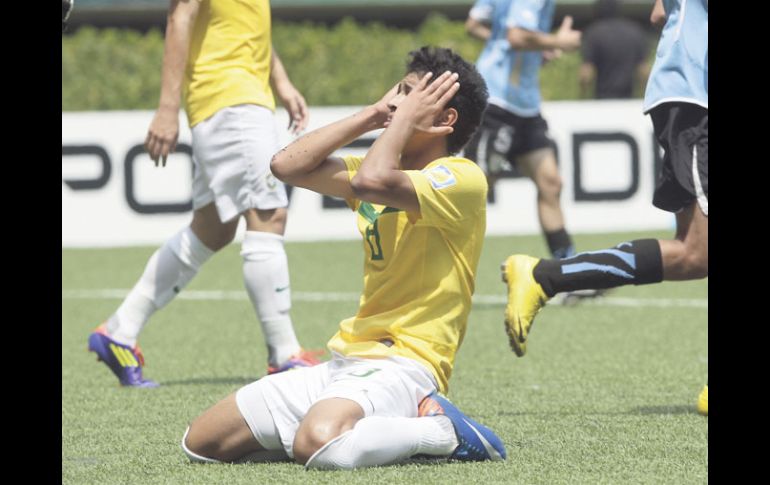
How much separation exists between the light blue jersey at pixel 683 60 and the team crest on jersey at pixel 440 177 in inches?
47.6

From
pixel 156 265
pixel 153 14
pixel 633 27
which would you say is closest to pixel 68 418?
pixel 156 265

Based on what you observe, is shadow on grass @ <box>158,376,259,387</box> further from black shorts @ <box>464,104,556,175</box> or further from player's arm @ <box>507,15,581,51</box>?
player's arm @ <box>507,15,581,51</box>

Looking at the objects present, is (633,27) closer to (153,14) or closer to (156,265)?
(153,14)

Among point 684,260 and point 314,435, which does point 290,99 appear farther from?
point 314,435

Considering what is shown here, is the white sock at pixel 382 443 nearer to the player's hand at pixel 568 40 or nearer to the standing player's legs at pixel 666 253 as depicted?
the standing player's legs at pixel 666 253

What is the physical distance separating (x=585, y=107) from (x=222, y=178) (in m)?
7.48

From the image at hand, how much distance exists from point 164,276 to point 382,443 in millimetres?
2337

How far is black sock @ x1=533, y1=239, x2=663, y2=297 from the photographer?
16.1 ft

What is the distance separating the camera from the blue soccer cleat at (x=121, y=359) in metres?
5.88

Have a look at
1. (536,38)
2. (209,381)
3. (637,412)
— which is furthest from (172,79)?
(536,38)

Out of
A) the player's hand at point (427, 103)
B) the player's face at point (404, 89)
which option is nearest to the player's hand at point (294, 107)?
the player's face at point (404, 89)

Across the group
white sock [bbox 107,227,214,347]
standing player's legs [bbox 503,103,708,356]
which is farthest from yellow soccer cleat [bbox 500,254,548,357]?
white sock [bbox 107,227,214,347]

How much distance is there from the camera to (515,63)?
9031mm

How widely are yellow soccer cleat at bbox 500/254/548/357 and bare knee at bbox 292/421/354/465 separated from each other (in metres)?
0.99
